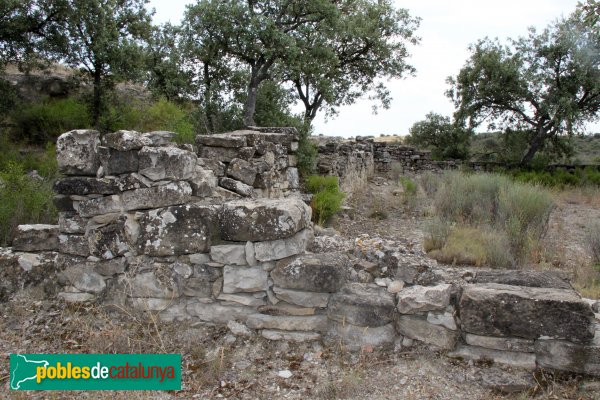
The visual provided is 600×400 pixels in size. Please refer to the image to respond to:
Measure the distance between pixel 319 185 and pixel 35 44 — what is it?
7.17m

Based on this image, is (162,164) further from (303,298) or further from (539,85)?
(539,85)

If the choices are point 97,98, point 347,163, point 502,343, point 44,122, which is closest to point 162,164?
point 502,343

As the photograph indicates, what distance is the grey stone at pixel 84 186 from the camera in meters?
3.64

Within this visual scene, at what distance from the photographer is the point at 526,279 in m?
3.50

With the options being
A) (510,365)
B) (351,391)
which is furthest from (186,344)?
(510,365)

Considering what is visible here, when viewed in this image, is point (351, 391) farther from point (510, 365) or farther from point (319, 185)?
point (319, 185)

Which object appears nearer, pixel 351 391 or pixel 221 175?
pixel 351 391

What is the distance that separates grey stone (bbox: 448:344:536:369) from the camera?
10.1ft

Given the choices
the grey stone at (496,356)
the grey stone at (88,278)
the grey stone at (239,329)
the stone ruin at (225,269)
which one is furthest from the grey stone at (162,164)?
the grey stone at (496,356)

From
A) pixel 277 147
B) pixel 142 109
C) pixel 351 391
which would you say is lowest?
pixel 351 391

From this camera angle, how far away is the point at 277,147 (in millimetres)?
7234

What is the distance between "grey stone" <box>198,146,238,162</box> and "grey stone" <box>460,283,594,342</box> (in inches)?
153

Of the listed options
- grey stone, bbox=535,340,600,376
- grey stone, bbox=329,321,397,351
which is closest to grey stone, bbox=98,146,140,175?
grey stone, bbox=329,321,397,351

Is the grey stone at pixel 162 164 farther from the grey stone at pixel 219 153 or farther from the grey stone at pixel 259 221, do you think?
the grey stone at pixel 219 153
